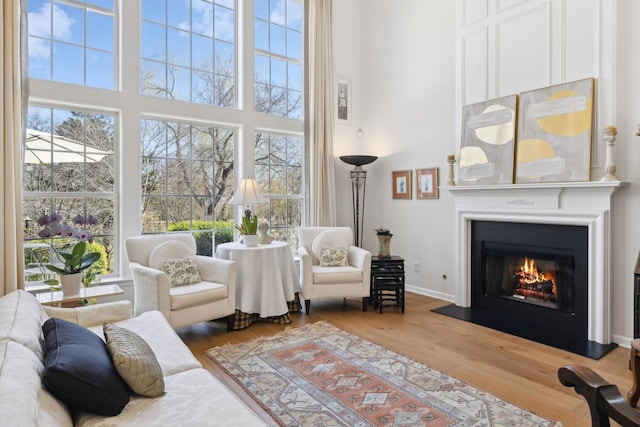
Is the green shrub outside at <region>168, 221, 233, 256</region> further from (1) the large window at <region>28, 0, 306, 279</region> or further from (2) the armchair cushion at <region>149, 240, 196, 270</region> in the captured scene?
(2) the armchair cushion at <region>149, 240, 196, 270</region>

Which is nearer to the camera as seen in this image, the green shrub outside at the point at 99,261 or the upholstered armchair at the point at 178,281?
the upholstered armchair at the point at 178,281

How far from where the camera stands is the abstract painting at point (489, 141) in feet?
12.2

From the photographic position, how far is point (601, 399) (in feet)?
3.49

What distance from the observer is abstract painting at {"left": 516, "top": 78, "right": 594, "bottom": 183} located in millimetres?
3203

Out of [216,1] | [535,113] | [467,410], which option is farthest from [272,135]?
[467,410]

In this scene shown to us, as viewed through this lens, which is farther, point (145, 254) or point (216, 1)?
point (216, 1)

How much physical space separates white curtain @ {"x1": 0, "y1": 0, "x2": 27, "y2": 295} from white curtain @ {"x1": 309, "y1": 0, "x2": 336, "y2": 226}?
3.06 metres

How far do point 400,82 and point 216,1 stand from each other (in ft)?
8.21

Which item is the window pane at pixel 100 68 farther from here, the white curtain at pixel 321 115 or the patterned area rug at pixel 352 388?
the patterned area rug at pixel 352 388

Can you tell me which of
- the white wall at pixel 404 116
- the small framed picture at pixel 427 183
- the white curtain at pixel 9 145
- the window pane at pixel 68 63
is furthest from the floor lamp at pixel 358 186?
the white curtain at pixel 9 145

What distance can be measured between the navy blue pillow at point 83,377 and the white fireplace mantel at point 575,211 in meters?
3.52

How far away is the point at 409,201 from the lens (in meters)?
4.95

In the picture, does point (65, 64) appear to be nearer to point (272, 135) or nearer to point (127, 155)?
point (127, 155)

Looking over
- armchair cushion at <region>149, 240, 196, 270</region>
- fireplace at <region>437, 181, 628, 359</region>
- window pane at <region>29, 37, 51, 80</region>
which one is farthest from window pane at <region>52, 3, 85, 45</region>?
fireplace at <region>437, 181, 628, 359</region>
